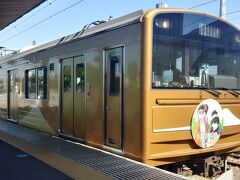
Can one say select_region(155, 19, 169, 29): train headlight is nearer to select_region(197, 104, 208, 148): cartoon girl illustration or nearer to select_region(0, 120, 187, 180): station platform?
select_region(197, 104, 208, 148): cartoon girl illustration

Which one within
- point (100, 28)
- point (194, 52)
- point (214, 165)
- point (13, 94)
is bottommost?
point (214, 165)

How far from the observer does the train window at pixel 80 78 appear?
918cm

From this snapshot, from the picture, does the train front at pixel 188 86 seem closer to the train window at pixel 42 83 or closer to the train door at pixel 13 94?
the train window at pixel 42 83

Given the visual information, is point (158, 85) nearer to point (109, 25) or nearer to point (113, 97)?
point (113, 97)

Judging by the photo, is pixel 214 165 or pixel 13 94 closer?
pixel 214 165

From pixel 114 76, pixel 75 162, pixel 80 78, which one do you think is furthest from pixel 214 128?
pixel 80 78

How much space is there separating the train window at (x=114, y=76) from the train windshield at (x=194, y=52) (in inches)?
39.2

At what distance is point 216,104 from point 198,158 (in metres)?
1.07

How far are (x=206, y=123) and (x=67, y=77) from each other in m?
3.97

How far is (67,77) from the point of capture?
10.1 metres

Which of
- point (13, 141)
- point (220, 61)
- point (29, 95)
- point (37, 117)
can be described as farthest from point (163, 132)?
point (29, 95)

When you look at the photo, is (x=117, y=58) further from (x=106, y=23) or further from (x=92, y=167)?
(x=92, y=167)

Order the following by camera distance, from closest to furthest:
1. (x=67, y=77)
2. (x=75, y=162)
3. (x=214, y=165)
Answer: (x=75, y=162), (x=214, y=165), (x=67, y=77)

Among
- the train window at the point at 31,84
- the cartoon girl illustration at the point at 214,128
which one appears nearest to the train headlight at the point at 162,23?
the cartoon girl illustration at the point at 214,128
